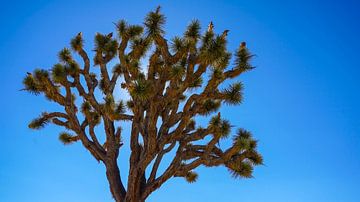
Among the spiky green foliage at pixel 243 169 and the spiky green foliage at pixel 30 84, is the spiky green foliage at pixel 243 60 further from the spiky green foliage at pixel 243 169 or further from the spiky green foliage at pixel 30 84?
the spiky green foliage at pixel 30 84

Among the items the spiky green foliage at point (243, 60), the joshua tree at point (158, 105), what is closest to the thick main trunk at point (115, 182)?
the joshua tree at point (158, 105)

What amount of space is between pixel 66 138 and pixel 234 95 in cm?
454

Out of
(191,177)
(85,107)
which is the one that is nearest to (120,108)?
(85,107)

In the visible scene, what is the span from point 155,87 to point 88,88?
7.17 ft

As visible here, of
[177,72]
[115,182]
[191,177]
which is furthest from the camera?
[191,177]

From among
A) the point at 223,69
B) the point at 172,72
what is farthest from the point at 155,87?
the point at 223,69

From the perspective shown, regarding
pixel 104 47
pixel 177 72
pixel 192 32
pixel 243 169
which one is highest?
pixel 104 47

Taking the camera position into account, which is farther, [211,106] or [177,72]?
[211,106]

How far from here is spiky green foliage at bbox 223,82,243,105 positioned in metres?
8.18

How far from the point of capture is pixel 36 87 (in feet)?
30.2

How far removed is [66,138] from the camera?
391 inches

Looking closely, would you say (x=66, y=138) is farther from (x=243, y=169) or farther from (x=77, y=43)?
(x=243, y=169)

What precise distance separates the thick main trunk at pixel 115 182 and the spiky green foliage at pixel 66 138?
1591 millimetres

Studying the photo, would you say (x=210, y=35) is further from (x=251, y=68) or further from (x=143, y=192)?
(x=143, y=192)
